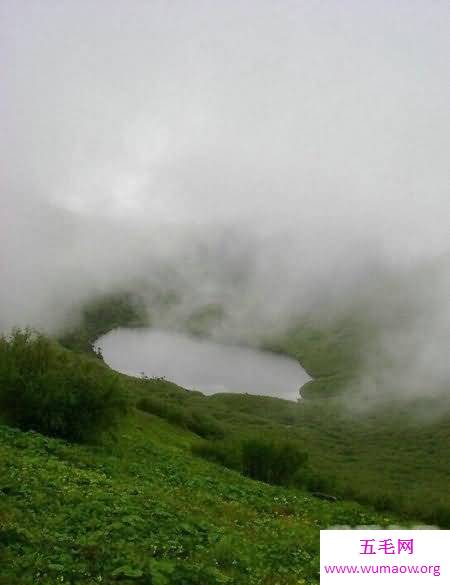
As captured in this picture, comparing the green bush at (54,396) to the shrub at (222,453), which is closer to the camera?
the green bush at (54,396)

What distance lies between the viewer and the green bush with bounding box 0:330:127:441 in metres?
20.9

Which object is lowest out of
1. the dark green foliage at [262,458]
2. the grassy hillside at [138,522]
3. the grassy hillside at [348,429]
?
the grassy hillside at [138,522]

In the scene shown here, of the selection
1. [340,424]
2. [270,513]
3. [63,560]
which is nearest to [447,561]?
[270,513]

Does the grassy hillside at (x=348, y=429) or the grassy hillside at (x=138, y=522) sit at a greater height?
the grassy hillside at (x=348, y=429)

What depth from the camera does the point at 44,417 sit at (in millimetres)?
20734

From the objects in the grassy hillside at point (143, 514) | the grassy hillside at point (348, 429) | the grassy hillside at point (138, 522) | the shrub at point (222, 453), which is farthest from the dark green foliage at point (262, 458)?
the grassy hillside at point (348, 429)

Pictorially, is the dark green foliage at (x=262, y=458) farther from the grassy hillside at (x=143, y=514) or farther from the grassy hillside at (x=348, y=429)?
the grassy hillside at (x=348, y=429)

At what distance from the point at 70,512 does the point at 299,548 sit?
5844mm

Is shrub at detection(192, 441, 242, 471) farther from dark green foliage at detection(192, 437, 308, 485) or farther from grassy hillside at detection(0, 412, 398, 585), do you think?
grassy hillside at detection(0, 412, 398, 585)

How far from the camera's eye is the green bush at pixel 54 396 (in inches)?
822

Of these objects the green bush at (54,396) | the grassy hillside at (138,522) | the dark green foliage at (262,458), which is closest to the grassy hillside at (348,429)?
the dark green foliage at (262,458)

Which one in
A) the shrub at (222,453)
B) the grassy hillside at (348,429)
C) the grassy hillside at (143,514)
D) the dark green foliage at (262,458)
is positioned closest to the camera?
the grassy hillside at (143,514)

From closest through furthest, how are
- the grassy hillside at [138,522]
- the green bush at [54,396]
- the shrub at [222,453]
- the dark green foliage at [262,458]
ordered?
the grassy hillside at [138,522]
the green bush at [54,396]
the dark green foliage at [262,458]
the shrub at [222,453]

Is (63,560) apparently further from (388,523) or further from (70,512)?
(388,523)
